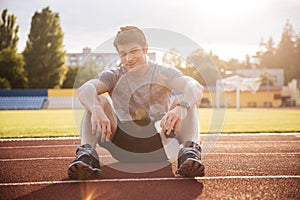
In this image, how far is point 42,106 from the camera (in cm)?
3981

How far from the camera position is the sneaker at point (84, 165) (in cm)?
328

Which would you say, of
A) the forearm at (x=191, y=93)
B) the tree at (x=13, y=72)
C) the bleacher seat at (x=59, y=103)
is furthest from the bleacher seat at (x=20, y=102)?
the forearm at (x=191, y=93)

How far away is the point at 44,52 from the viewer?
149 feet

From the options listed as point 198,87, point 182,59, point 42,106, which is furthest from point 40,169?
point 42,106

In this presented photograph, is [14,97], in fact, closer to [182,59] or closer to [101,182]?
[182,59]

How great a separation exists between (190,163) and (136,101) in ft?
3.19

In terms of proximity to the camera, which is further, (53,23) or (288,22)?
(288,22)

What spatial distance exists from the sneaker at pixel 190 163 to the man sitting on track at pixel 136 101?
16 cm

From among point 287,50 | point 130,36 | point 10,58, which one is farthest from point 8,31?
point 287,50

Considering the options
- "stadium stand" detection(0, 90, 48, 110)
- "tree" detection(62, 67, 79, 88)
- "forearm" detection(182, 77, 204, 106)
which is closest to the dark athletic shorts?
"forearm" detection(182, 77, 204, 106)

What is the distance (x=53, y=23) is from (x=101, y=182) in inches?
1793

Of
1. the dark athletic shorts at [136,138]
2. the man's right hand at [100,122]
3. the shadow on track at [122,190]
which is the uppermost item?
the man's right hand at [100,122]

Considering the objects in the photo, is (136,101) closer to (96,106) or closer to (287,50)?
(96,106)

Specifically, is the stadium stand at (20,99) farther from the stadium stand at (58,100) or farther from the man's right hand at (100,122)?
the man's right hand at (100,122)
